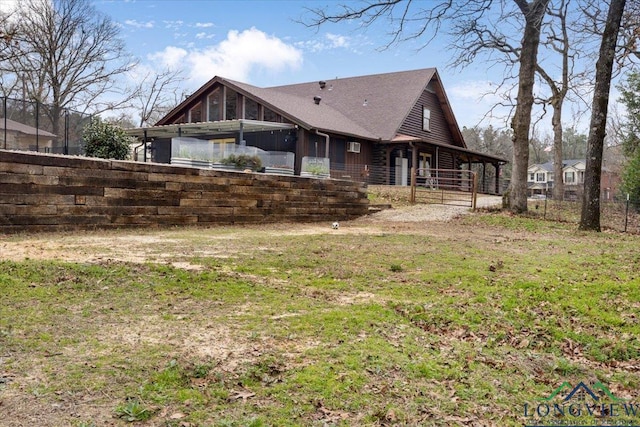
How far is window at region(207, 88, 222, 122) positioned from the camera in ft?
82.6

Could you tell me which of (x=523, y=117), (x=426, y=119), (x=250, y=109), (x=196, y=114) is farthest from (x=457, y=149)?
(x=196, y=114)

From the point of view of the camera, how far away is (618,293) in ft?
18.1

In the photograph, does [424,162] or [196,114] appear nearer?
[196,114]

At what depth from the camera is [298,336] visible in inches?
150

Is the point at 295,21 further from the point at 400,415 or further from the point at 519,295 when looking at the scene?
the point at 400,415

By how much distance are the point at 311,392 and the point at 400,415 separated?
55cm

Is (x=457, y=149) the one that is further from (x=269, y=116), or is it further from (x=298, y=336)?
(x=298, y=336)

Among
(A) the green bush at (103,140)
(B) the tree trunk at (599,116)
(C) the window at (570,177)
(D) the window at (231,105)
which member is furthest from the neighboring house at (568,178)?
(A) the green bush at (103,140)

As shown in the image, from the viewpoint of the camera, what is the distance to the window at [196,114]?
26078 millimetres

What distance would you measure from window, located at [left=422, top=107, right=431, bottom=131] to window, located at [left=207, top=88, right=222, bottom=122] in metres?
12.1

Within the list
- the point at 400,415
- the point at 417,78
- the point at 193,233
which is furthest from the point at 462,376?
the point at 417,78

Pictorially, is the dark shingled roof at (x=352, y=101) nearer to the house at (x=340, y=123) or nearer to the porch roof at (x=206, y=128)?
the house at (x=340, y=123)

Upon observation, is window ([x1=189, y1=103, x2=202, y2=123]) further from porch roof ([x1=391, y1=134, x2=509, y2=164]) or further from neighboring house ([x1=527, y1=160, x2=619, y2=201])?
neighboring house ([x1=527, y1=160, x2=619, y2=201])

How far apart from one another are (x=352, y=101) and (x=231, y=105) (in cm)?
829
